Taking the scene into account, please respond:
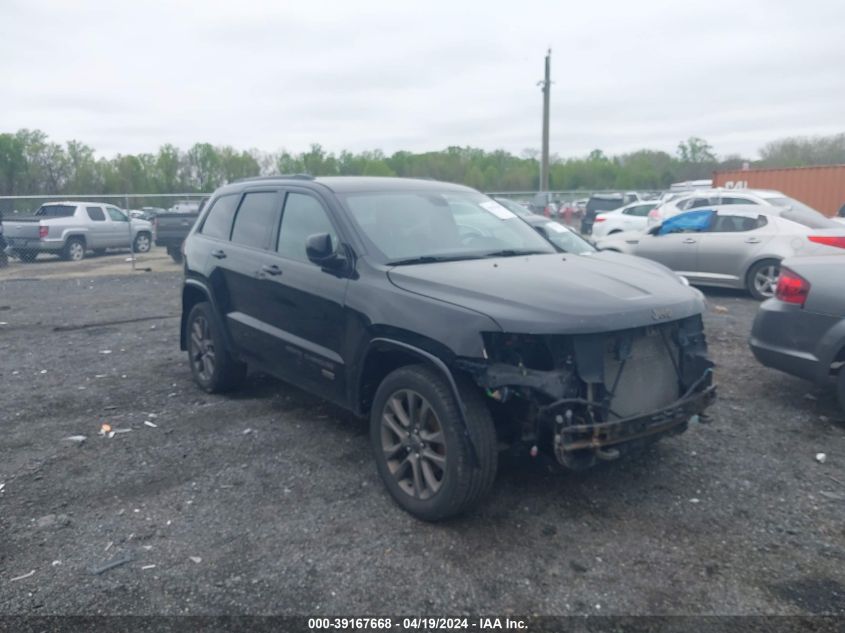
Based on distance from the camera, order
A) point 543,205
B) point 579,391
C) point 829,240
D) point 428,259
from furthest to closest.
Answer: point 543,205
point 829,240
point 428,259
point 579,391

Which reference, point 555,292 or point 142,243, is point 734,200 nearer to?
point 555,292

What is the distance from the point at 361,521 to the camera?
400 centimetres

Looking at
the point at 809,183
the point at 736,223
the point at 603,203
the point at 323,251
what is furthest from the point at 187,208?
the point at 809,183

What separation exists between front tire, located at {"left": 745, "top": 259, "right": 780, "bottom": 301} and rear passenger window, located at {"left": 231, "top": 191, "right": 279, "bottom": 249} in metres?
8.53

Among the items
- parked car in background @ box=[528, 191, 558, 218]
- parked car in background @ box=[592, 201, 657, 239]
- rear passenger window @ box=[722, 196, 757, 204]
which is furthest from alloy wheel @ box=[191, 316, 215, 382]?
parked car in background @ box=[528, 191, 558, 218]

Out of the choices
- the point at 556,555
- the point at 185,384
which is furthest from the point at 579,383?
the point at 185,384

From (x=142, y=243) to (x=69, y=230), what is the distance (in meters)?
3.14

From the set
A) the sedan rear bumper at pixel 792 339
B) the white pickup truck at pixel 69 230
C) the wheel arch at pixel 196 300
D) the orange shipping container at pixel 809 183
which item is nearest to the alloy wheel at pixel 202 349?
the wheel arch at pixel 196 300

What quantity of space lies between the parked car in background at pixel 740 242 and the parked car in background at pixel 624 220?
877 cm

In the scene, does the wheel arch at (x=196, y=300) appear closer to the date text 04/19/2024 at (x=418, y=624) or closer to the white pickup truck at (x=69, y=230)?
the date text 04/19/2024 at (x=418, y=624)

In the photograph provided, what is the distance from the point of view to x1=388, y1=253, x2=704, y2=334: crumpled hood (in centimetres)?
365

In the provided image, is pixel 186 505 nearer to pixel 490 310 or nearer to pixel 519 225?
pixel 490 310

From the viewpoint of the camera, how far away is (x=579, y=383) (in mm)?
3668

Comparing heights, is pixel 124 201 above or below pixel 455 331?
above
